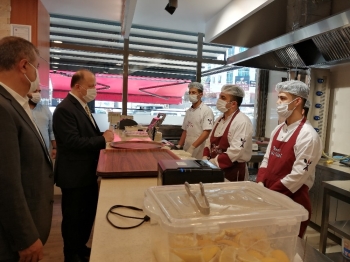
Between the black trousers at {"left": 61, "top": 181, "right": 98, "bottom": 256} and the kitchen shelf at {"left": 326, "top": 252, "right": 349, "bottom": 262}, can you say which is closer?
the black trousers at {"left": 61, "top": 181, "right": 98, "bottom": 256}

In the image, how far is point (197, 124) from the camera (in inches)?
134

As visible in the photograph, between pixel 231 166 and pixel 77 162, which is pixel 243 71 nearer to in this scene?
pixel 231 166

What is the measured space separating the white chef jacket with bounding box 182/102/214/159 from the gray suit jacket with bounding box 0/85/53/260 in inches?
91.0

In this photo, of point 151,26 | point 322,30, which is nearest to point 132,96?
point 151,26

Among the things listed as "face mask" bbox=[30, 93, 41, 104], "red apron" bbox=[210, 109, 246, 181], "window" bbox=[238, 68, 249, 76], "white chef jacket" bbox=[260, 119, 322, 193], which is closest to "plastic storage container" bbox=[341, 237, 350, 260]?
"white chef jacket" bbox=[260, 119, 322, 193]

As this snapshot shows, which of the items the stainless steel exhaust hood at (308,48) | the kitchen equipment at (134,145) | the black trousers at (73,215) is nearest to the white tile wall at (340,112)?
the stainless steel exhaust hood at (308,48)

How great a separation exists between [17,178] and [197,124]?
2.54m

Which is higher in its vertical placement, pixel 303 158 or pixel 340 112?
pixel 340 112

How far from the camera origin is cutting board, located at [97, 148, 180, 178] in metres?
1.36

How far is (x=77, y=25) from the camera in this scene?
429cm

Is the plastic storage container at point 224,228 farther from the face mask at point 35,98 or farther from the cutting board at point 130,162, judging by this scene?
the face mask at point 35,98

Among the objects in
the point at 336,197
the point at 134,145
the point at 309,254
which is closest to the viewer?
the point at 309,254

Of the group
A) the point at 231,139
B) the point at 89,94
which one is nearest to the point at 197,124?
the point at 231,139

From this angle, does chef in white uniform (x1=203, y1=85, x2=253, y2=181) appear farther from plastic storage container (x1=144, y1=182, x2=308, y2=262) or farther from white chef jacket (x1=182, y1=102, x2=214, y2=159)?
plastic storage container (x1=144, y1=182, x2=308, y2=262)
